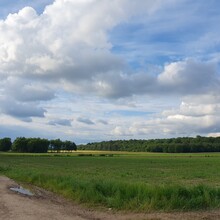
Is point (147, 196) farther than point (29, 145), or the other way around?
point (29, 145)

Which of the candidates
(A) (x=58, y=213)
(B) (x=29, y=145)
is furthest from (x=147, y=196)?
(B) (x=29, y=145)

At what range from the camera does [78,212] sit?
41.2ft

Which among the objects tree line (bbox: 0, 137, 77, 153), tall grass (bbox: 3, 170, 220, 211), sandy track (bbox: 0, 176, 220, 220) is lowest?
sandy track (bbox: 0, 176, 220, 220)

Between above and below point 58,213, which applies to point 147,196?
above

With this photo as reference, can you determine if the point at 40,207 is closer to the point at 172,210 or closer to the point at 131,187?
the point at 131,187

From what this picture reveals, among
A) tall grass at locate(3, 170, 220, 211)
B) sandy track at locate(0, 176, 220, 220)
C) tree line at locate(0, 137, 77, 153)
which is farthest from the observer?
tree line at locate(0, 137, 77, 153)

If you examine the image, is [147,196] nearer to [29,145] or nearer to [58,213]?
[58,213]

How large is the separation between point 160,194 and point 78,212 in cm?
283

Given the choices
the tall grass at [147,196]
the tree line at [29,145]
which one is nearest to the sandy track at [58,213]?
the tall grass at [147,196]

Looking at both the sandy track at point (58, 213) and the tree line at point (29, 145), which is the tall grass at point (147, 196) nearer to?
the sandy track at point (58, 213)

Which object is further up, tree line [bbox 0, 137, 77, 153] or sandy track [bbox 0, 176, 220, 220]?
tree line [bbox 0, 137, 77, 153]

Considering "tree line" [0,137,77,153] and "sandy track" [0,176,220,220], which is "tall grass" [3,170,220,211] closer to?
"sandy track" [0,176,220,220]

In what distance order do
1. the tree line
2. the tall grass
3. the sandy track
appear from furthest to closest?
the tree line → the tall grass → the sandy track

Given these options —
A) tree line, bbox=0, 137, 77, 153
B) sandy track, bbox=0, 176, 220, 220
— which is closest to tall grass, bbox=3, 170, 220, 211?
sandy track, bbox=0, 176, 220, 220
